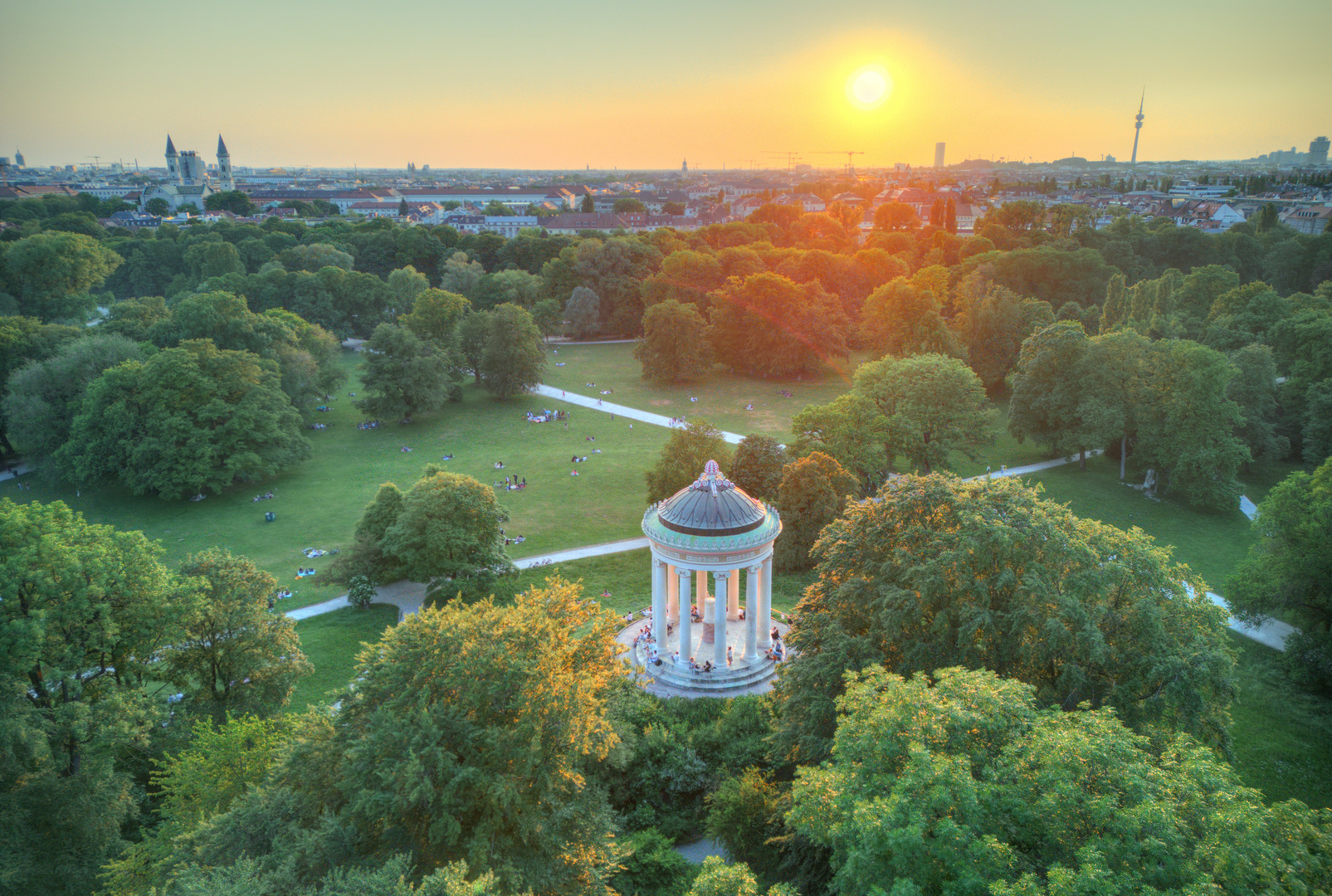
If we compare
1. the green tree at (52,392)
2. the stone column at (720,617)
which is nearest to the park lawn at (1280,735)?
the stone column at (720,617)

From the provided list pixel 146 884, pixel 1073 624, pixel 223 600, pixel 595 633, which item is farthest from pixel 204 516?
pixel 1073 624

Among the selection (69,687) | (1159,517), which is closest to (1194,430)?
(1159,517)

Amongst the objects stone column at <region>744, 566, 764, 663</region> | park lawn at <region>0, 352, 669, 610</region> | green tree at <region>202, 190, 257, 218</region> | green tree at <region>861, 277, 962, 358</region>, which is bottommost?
park lawn at <region>0, 352, 669, 610</region>

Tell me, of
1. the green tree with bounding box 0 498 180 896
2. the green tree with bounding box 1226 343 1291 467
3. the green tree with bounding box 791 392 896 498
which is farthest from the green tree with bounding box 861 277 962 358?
the green tree with bounding box 0 498 180 896

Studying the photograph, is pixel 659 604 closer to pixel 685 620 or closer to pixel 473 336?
pixel 685 620

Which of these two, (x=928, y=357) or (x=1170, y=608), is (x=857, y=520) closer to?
(x=1170, y=608)

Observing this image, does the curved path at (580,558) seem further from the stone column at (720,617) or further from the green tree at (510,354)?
the green tree at (510,354)

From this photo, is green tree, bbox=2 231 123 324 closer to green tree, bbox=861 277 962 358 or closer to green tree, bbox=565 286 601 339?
green tree, bbox=565 286 601 339
